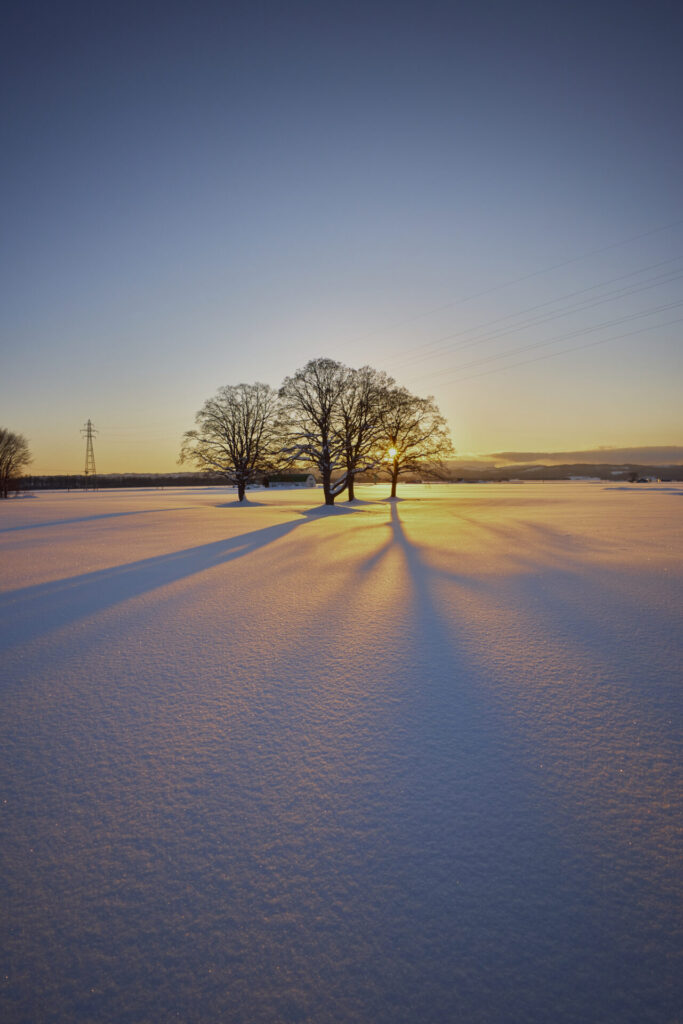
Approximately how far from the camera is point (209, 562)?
34.4 ft

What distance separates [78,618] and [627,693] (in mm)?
6685

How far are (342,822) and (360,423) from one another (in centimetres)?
2824

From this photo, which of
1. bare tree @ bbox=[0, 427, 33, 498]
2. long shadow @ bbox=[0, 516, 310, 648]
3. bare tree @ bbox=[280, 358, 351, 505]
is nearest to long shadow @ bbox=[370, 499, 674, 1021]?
long shadow @ bbox=[0, 516, 310, 648]

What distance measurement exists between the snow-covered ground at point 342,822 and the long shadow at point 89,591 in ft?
1.21

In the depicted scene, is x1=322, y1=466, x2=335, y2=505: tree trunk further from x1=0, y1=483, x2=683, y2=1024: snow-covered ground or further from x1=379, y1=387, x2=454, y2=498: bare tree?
x1=0, y1=483, x2=683, y2=1024: snow-covered ground

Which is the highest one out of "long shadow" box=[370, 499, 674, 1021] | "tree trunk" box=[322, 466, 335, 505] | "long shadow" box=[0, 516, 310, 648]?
"tree trunk" box=[322, 466, 335, 505]

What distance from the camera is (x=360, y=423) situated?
96.9 feet

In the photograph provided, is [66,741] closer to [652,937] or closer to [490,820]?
[490,820]

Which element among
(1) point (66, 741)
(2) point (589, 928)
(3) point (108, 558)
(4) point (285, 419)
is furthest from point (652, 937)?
(4) point (285, 419)

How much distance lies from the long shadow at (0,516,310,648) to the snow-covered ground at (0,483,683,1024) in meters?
0.37

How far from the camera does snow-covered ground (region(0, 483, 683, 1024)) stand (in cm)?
168

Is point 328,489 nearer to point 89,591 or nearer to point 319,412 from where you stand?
point 319,412

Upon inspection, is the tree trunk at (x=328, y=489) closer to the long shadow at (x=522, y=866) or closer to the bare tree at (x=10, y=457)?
the long shadow at (x=522, y=866)

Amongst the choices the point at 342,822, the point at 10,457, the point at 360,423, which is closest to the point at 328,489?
the point at 360,423
